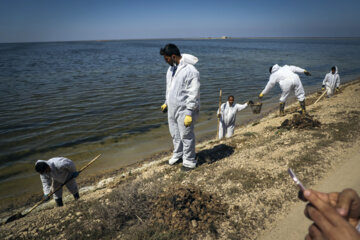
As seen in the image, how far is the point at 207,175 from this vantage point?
3.89 m

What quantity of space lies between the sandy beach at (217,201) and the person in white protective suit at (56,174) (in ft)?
1.63

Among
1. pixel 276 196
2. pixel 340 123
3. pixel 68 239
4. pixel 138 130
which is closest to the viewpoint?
pixel 68 239

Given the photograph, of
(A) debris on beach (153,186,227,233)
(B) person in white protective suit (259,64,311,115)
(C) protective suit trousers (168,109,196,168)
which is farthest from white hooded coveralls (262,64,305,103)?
(A) debris on beach (153,186,227,233)

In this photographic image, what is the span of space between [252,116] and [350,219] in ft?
31.8

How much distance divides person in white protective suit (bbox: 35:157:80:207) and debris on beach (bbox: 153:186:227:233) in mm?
2256

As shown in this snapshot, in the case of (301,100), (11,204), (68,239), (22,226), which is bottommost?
(11,204)

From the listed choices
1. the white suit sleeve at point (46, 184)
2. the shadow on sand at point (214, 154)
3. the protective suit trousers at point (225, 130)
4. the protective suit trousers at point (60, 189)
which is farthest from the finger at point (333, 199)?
the protective suit trousers at point (225, 130)

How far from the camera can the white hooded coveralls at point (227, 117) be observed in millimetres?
6188

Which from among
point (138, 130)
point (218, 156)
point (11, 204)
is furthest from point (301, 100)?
point (11, 204)

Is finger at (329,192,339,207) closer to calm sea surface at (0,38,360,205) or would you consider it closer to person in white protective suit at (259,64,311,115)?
calm sea surface at (0,38,360,205)

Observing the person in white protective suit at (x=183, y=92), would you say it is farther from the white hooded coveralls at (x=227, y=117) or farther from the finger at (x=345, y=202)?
the finger at (x=345, y=202)

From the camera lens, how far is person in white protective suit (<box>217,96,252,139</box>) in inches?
243

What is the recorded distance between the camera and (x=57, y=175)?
4.16 m

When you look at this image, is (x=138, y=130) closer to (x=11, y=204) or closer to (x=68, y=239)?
(x=11, y=204)
